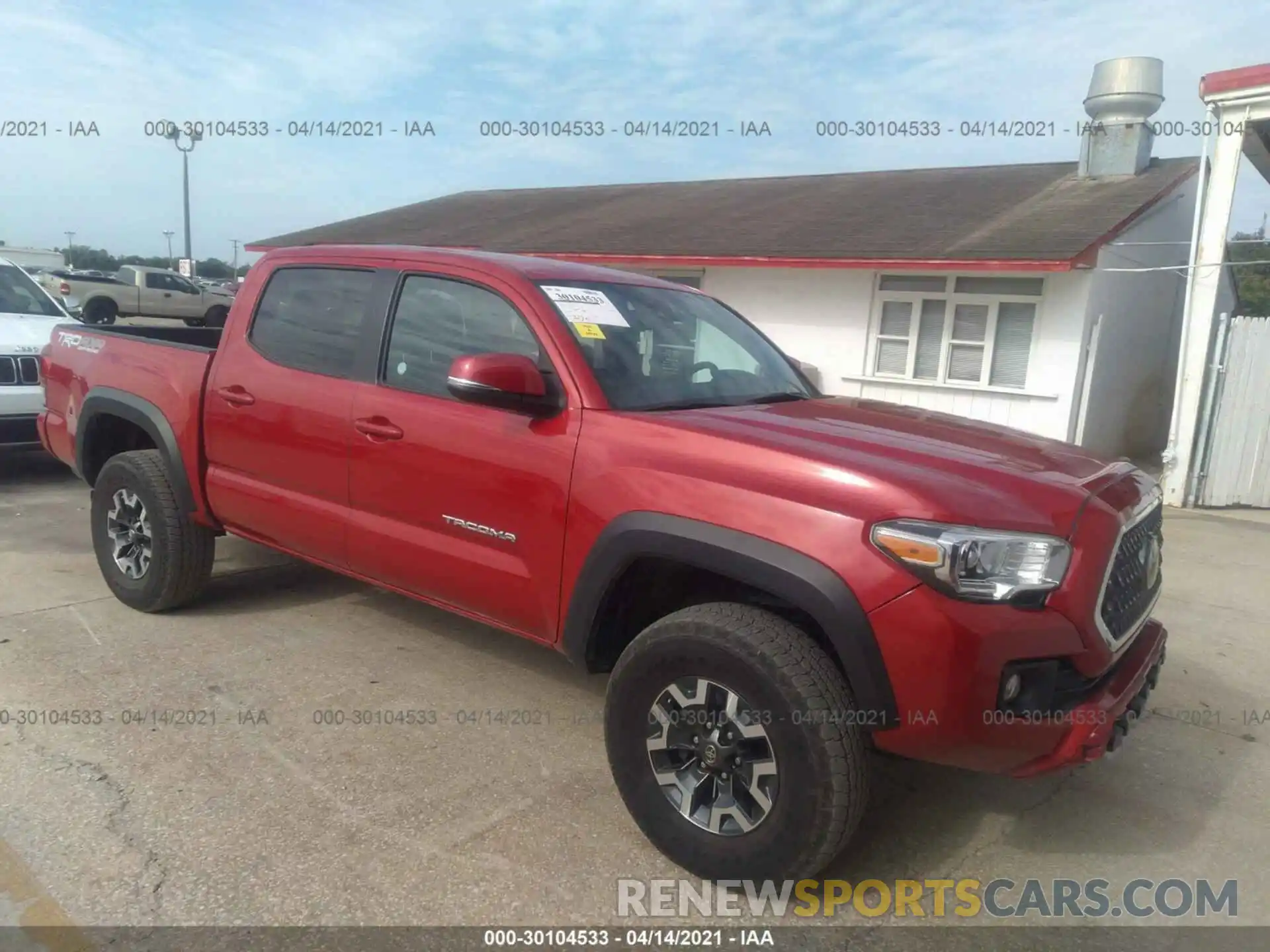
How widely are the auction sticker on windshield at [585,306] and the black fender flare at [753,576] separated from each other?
90 centimetres

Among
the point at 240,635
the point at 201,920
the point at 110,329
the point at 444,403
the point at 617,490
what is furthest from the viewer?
the point at 110,329

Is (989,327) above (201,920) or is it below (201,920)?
above

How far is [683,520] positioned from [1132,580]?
142 centimetres

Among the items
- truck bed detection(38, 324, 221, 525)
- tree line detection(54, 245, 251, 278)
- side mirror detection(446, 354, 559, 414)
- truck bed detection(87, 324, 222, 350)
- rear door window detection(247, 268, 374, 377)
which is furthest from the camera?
tree line detection(54, 245, 251, 278)

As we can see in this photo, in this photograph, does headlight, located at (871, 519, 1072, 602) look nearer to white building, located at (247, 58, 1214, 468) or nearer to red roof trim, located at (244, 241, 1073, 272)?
red roof trim, located at (244, 241, 1073, 272)

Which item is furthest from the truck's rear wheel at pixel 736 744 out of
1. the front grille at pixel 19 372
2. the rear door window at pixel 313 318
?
the front grille at pixel 19 372

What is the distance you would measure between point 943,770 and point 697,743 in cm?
139

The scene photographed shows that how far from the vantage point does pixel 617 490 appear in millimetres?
2982

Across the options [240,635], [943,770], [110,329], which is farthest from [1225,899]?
[110,329]

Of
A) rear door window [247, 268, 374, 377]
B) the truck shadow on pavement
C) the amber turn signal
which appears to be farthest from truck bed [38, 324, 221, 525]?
the amber turn signal

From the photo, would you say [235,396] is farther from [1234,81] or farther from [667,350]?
[1234,81]

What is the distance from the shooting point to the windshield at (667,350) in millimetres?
3381

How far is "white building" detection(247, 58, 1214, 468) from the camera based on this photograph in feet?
35.8

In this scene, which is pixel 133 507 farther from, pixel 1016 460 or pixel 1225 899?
pixel 1225 899
